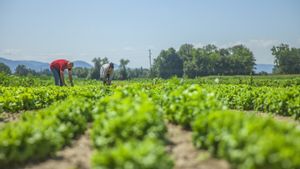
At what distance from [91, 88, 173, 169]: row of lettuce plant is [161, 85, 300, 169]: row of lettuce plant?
2.25 feet

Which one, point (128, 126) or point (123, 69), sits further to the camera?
point (123, 69)

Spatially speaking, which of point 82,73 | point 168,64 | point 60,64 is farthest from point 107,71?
point 168,64

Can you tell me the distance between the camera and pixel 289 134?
451 cm

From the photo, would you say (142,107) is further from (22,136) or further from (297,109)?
(297,109)

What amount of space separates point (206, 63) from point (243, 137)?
102 meters

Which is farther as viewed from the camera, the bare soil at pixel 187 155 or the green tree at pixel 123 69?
the green tree at pixel 123 69

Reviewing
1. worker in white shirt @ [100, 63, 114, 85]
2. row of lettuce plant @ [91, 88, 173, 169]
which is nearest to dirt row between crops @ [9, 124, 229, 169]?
row of lettuce plant @ [91, 88, 173, 169]

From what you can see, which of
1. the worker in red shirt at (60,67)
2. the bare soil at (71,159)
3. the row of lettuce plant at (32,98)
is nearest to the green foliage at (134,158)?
the bare soil at (71,159)

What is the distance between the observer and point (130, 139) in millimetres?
5008

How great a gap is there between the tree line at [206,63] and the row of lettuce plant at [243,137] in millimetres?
84234

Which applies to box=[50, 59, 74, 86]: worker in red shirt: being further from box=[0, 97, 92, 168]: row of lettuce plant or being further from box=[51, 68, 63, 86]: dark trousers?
box=[0, 97, 92, 168]: row of lettuce plant

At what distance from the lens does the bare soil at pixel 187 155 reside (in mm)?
4875

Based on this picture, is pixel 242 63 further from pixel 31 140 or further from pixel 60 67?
pixel 31 140

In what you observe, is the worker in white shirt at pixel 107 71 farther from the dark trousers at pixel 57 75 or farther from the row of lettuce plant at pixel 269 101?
the row of lettuce plant at pixel 269 101
